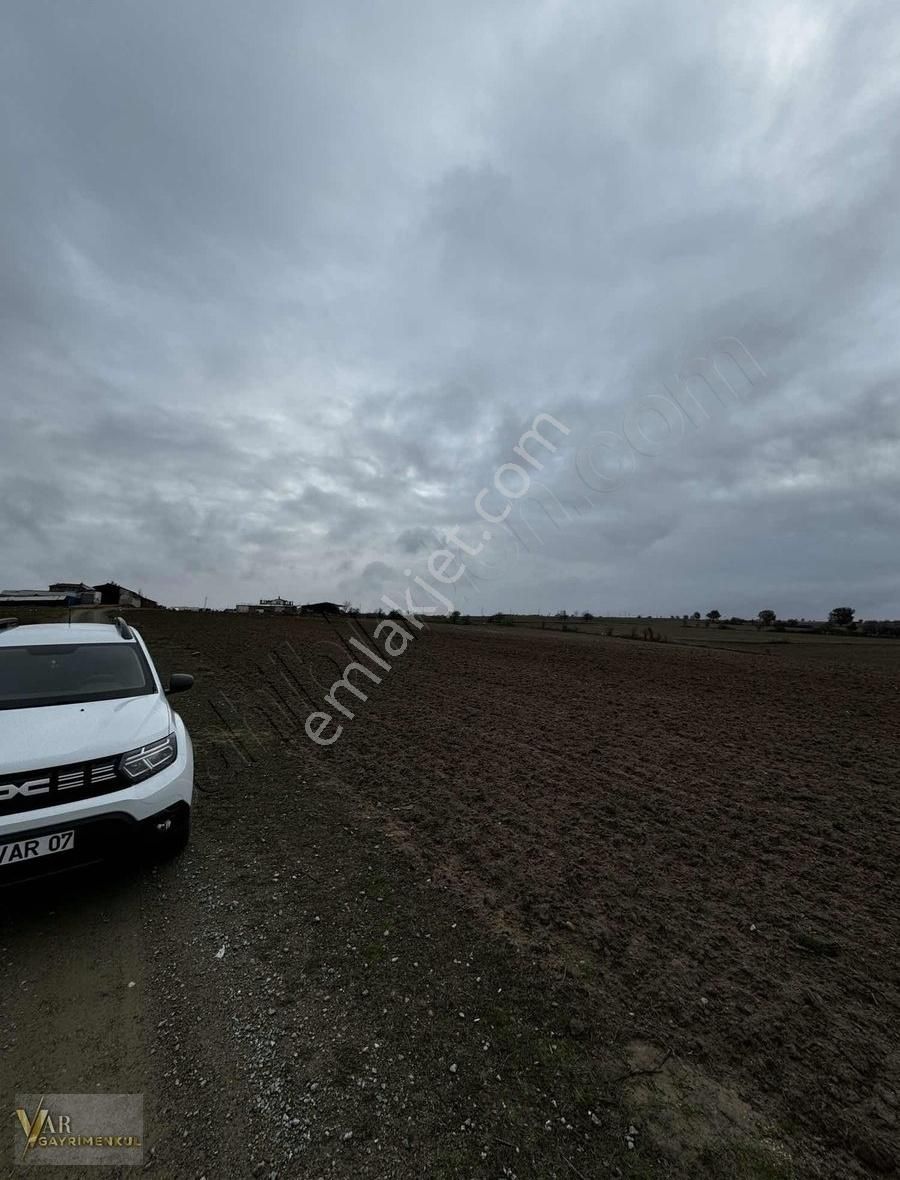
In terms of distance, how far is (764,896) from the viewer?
382 centimetres

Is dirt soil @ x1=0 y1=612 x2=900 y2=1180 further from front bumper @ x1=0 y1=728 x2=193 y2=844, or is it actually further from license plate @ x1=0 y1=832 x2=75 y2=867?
front bumper @ x1=0 y1=728 x2=193 y2=844

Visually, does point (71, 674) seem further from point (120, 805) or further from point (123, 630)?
point (120, 805)

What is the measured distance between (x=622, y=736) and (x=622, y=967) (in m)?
5.86

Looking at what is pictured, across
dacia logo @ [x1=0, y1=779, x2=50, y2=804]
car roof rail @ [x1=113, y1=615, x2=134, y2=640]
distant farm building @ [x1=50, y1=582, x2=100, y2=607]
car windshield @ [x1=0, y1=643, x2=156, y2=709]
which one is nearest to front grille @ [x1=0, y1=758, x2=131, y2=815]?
dacia logo @ [x1=0, y1=779, x2=50, y2=804]

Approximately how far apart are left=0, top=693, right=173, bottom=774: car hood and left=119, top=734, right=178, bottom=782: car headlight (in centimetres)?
5

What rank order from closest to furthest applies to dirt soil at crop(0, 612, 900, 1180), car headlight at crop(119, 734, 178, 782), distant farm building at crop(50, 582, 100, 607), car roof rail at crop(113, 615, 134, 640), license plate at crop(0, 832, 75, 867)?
dirt soil at crop(0, 612, 900, 1180) → license plate at crop(0, 832, 75, 867) → car headlight at crop(119, 734, 178, 782) → car roof rail at crop(113, 615, 134, 640) → distant farm building at crop(50, 582, 100, 607)

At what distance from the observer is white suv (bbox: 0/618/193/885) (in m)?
2.99

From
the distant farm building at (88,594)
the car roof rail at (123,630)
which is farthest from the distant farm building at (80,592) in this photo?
the car roof rail at (123,630)

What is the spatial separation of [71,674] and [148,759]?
1566 mm

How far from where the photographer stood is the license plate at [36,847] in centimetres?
285

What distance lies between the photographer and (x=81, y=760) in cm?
327

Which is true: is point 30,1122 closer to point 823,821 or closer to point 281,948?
point 281,948

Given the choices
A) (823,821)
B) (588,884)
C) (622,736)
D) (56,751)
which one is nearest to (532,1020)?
(588,884)

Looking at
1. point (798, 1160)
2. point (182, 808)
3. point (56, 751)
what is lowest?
point (798, 1160)
